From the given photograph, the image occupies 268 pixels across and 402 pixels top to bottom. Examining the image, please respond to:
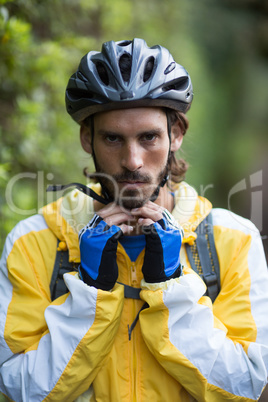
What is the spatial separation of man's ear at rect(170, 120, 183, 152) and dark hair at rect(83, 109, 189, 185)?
0.08 feet

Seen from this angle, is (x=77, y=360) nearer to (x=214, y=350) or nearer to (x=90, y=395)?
→ (x=90, y=395)

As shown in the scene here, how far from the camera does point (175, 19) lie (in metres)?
11.9

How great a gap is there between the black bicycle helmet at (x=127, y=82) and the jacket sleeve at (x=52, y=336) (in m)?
1.24

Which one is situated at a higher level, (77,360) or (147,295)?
(147,295)

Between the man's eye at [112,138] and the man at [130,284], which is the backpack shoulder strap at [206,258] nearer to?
the man at [130,284]

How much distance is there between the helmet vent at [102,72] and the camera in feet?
10.3

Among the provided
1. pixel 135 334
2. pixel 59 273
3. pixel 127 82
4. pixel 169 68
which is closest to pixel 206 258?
pixel 135 334

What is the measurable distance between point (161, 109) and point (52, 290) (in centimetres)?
150

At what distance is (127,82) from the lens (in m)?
2.94

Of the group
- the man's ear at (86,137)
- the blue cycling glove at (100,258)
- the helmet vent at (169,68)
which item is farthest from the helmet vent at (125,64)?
the blue cycling glove at (100,258)

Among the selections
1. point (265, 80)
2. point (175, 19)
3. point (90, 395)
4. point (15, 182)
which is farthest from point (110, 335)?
point (265, 80)

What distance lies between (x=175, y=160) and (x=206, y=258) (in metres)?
1.20

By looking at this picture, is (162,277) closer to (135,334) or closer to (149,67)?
(135,334)

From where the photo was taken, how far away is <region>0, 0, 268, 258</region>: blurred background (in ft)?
17.0
